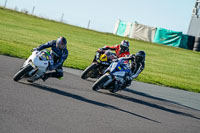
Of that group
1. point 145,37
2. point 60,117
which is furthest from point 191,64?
point 60,117

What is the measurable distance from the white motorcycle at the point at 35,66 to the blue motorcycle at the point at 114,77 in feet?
5.63

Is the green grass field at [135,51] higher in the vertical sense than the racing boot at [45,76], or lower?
higher

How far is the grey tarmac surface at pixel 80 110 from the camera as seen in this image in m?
6.41

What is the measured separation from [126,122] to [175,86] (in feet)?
33.3

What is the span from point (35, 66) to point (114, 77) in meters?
2.44

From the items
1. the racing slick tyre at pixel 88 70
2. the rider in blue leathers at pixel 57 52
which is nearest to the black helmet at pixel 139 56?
the racing slick tyre at pixel 88 70

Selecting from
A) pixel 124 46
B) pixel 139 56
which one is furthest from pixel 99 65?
pixel 139 56

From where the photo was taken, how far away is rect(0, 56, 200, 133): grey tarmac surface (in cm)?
641

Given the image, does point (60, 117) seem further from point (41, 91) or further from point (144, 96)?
point (144, 96)

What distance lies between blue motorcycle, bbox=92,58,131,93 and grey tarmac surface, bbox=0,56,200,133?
272 mm

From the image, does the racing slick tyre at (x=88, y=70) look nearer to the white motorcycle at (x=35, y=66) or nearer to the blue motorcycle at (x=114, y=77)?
the blue motorcycle at (x=114, y=77)

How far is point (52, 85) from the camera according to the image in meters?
10.5

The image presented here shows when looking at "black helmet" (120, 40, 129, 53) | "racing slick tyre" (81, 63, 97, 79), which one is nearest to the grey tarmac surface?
"racing slick tyre" (81, 63, 97, 79)

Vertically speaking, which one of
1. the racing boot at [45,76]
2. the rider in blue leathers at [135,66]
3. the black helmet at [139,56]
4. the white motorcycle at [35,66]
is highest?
the black helmet at [139,56]
